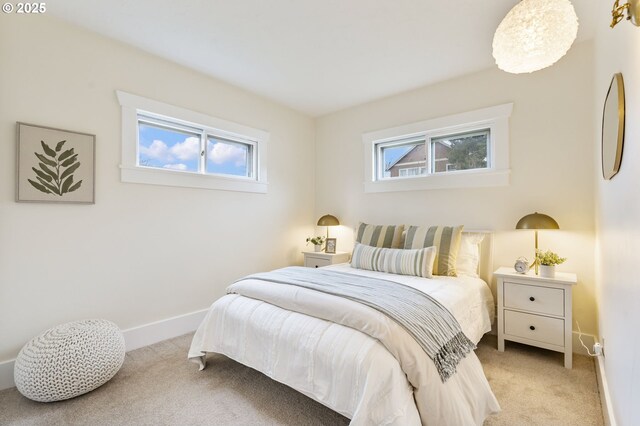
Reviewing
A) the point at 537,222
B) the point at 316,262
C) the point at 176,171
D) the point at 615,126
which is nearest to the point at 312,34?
the point at 176,171

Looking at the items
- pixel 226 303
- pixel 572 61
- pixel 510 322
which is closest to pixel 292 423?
pixel 226 303

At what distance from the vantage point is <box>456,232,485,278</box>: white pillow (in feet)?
8.83

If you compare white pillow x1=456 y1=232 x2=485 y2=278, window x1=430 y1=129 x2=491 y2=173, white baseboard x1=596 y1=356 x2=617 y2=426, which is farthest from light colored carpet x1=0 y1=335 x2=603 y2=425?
window x1=430 y1=129 x2=491 y2=173

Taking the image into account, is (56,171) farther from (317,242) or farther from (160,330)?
(317,242)

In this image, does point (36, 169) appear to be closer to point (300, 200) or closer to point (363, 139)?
point (300, 200)

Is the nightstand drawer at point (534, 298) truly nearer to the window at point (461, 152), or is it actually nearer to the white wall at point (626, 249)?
the white wall at point (626, 249)

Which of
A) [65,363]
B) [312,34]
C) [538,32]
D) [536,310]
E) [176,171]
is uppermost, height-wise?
[312,34]

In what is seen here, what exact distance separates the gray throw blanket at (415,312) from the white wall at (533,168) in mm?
1434

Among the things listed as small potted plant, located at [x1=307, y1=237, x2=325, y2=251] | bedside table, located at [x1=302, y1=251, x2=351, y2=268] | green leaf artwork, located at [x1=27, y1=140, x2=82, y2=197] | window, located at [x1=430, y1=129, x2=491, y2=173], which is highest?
window, located at [x1=430, y1=129, x2=491, y2=173]

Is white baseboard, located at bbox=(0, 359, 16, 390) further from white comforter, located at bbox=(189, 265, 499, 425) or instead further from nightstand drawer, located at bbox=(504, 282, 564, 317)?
nightstand drawer, located at bbox=(504, 282, 564, 317)

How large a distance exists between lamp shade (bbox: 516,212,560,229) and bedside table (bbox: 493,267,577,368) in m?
0.40

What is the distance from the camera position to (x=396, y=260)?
2674 millimetres

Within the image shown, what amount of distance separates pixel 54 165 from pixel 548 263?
3849 mm

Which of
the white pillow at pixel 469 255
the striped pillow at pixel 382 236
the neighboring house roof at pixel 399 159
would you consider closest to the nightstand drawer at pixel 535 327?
the white pillow at pixel 469 255
